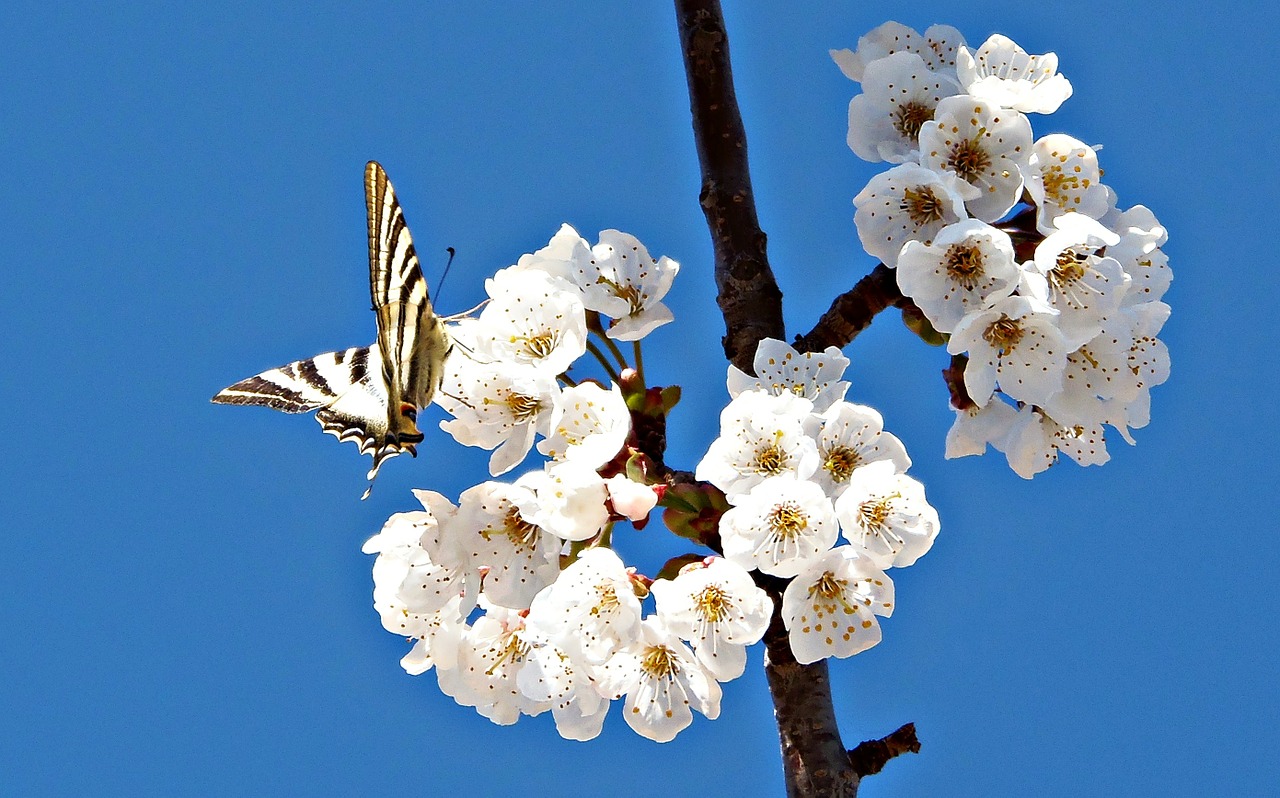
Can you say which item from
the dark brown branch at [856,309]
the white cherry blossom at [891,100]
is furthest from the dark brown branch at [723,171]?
the white cherry blossom at [891,100]

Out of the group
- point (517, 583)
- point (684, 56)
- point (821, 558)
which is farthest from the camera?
point (684, 56)

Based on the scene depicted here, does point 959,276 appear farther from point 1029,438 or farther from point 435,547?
point 435,547

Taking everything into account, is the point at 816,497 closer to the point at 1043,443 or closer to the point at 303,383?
the point at 1043,443

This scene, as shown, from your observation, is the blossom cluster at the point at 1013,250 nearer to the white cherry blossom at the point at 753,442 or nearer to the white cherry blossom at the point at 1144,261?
the white cherry blossom at the point at 1144,261

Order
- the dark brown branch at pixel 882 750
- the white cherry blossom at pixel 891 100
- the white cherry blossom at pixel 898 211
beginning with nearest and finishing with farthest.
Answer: the white cherry blossom at pixel 898 211
the dark brown branch at pixel 882 750
the white cherry blossom at pixel 891 100

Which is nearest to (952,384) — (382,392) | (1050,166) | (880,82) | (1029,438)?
(1029,438)

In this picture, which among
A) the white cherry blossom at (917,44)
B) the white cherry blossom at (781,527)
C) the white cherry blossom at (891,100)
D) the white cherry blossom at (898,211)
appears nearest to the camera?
the white cherry blossom at (781,527)

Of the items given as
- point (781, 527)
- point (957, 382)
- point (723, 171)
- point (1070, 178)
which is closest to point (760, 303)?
point (723, 171)
